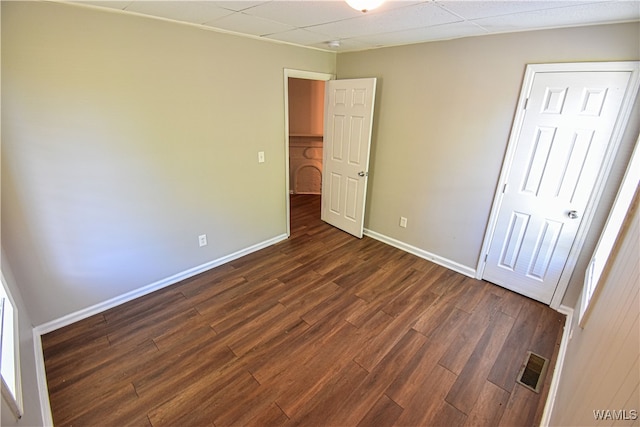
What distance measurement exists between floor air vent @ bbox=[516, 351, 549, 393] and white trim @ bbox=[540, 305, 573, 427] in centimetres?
6

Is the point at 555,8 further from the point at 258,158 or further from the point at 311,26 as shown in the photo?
the point at 258,158

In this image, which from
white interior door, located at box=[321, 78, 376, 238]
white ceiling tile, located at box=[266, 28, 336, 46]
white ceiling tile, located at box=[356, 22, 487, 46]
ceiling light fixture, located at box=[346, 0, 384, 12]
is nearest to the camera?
ceiling light fixture, located at box=[346, 0, 384, 12]

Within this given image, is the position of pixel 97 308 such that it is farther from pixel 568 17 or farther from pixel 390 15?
pixel 568 17

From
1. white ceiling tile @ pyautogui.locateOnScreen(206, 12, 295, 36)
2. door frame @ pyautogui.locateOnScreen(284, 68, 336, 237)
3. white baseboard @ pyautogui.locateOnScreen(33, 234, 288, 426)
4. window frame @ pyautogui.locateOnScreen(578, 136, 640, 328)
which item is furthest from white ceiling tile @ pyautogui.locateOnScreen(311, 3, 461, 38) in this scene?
white baseboard @ pyautogui.locateOnScreen(33, 234, 288, 426)

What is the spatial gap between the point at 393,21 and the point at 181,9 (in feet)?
4.94

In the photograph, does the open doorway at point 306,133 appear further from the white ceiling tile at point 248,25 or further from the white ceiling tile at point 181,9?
the white ceiling tile at point 181,9

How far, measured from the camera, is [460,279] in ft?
10.0

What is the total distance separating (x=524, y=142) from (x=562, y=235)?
2.78 feet

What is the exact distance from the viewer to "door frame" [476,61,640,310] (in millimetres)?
1998

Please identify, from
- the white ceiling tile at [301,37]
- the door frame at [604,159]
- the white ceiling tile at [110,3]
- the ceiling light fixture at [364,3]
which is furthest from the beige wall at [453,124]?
the white ceiling tile at [110,3]

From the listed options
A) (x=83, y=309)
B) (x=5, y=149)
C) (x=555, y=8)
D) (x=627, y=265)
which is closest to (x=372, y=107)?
(x=555, y=8)

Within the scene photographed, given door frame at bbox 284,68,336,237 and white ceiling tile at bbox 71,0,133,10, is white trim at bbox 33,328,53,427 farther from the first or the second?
door frame at bbox 284,68,336,237

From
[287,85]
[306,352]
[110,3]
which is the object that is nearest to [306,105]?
[287,85]

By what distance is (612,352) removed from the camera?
3.24ft
